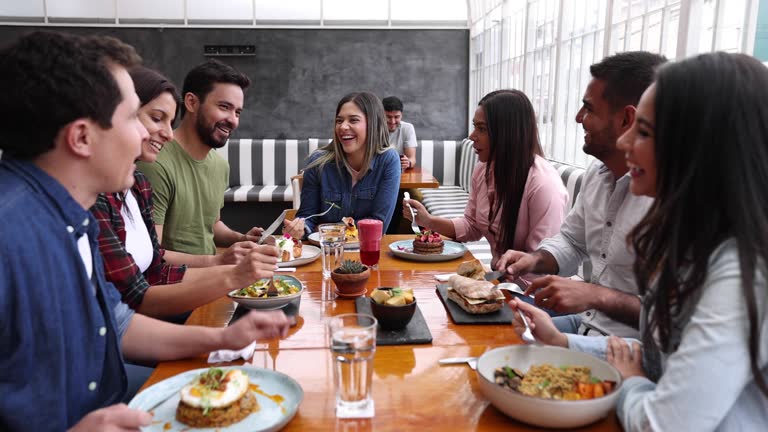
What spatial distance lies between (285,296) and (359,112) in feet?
6.15


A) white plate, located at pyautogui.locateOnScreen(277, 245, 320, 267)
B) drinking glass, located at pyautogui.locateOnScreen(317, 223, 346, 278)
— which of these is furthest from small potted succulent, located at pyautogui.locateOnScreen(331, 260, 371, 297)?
white plate, located at pyautogui.locateOnScreen(277, 245, 320, 267)

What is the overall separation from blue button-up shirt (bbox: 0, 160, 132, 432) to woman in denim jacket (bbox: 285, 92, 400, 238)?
2.10m

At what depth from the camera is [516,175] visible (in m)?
2.55

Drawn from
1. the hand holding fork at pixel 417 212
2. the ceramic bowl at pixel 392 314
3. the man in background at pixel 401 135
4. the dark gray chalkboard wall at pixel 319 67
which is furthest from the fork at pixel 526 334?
the dark gray chalkboard wall at pixel 319 67

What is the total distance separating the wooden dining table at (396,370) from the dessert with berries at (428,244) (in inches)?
16.5

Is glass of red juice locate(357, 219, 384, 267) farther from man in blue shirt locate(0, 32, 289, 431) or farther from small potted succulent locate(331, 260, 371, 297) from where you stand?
man in blue shirt locate(0, 32, 289, 431)

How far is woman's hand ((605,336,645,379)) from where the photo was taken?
1.14m

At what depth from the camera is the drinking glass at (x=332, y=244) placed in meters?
1.85

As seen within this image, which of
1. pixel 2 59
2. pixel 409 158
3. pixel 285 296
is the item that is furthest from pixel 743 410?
pixel 409 158

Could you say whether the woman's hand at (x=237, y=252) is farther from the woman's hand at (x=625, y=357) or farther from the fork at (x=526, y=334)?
the woman's hand at (x=625, y=357)

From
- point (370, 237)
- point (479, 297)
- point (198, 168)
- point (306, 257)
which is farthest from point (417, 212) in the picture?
point (479, 297)

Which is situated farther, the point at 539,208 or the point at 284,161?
the point at 284,161

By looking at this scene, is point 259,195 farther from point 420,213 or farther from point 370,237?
point 370,237

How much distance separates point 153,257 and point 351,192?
56.5 inches
